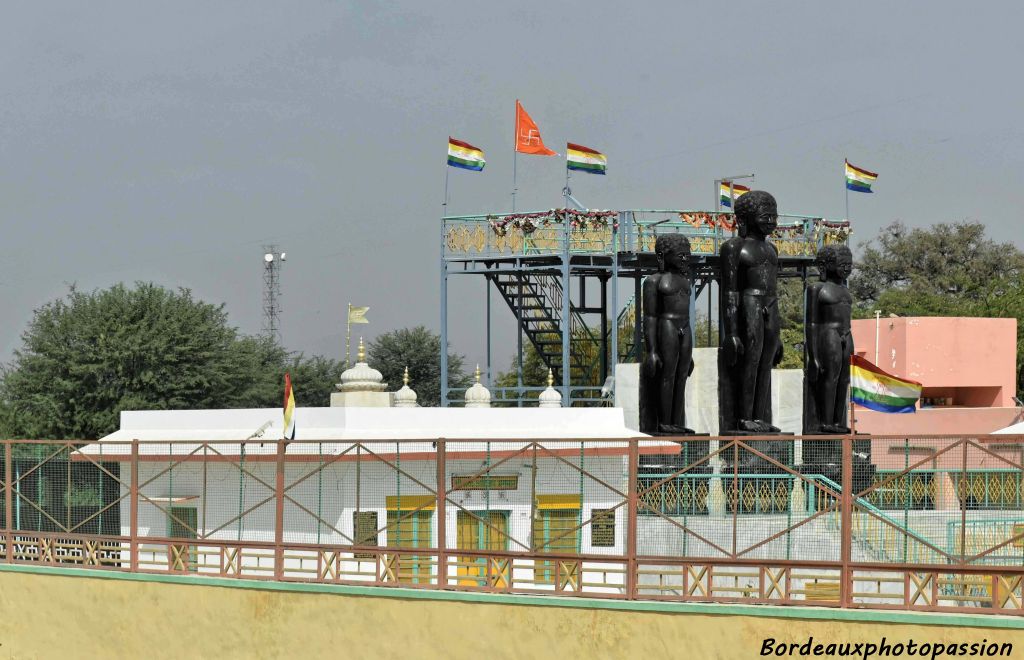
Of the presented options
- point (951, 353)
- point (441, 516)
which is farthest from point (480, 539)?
point (951, 353)

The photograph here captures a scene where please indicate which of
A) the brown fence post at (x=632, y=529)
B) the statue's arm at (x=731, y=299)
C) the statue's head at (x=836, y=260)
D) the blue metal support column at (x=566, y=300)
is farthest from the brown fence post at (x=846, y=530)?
the blue metal support column at (x=566, y=300)

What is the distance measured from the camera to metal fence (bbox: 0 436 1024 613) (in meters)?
15.8

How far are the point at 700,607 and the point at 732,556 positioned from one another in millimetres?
661

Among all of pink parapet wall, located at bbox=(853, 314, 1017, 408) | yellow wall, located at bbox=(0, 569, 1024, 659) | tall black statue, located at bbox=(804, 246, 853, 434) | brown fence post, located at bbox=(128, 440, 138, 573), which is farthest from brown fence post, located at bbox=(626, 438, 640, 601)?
pink parapet wall, located at bbox=(853, 314, 1017, 408)

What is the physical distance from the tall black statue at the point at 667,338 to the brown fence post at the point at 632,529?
7594 millimetres

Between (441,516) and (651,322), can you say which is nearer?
(441,516)

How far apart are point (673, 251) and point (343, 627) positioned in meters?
8.88

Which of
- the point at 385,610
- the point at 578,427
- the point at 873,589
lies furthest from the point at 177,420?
the point at 873,589

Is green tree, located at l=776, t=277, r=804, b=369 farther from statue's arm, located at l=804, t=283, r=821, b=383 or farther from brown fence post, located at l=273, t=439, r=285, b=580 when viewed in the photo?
brown fence post, located at l=273, t=439, r=285, b=580

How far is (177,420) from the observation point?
77.5ft

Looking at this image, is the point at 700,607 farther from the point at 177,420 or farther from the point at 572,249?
the point at 572,249

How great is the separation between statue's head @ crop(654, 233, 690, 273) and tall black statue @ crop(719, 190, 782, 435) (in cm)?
70

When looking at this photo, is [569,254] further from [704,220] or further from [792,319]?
[792,319]

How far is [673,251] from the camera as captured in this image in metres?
23.1
